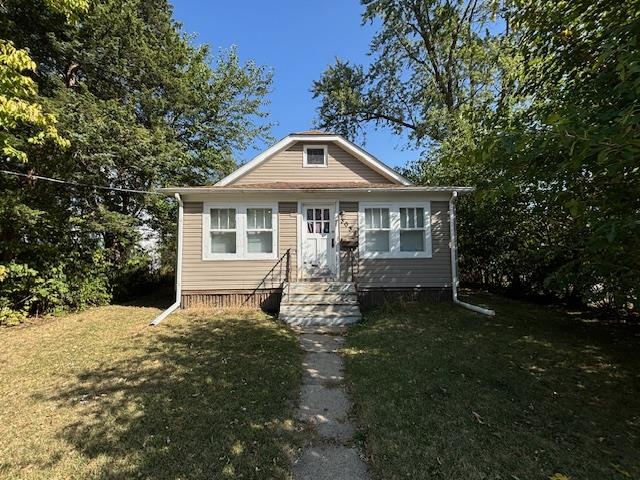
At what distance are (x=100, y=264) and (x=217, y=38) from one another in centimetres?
1129

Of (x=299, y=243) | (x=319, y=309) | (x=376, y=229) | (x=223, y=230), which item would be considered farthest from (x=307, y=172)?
(x=319, y=309)

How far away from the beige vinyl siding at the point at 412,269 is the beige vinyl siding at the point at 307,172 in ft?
7.00

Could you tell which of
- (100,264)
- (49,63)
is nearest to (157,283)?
(100,264)

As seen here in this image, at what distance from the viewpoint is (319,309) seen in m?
8.29

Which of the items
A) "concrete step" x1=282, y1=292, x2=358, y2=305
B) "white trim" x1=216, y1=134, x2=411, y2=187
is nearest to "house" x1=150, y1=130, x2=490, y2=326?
"concrete step" x1=282, y1=292, x2=358, y2=305

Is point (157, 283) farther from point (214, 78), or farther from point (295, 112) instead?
point (295, 112)

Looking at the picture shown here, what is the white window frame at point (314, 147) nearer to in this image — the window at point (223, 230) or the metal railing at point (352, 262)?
the window at point (223, 230)

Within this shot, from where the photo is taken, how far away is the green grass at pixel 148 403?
299cm

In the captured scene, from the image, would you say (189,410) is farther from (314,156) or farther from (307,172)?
(314,156)

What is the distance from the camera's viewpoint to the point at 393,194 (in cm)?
966

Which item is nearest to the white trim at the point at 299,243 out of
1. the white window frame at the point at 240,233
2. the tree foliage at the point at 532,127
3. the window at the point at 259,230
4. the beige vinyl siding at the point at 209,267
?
the beige vinyl siding at the point at 209,267

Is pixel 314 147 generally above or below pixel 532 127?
above

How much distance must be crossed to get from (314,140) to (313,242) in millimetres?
3489

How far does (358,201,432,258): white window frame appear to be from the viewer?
961cm
